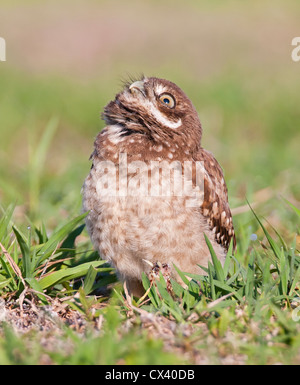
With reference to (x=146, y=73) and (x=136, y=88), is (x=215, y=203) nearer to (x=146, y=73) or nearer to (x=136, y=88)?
(x=136, y=88)

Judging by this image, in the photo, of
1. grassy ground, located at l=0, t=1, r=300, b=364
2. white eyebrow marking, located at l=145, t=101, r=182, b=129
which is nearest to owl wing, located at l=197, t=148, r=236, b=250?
grassy ground, located at l=0, t=1, r=300, b=364

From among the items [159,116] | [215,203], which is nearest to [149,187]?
[159,116]

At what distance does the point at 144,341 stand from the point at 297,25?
55.2 ft

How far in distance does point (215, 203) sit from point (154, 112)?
2.45 ft

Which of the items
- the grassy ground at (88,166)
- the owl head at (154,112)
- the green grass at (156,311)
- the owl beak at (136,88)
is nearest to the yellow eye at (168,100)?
the owl head at (154,112)

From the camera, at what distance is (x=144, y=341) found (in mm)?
2834

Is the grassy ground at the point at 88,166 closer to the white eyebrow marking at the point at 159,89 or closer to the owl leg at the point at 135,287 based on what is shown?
the owl leg at the point at 135,287

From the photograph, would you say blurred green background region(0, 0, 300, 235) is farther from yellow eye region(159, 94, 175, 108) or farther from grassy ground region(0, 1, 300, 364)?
yellow eye region(159, 94, 175, 108)

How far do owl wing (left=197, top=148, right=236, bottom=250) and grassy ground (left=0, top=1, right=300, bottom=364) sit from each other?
0.53ft

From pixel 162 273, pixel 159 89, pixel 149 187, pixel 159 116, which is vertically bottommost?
pixel 162 273

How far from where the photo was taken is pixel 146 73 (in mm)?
12531

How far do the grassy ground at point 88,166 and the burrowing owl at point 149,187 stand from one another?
0.22 metres

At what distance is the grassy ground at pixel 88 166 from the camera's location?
2.97 meters
